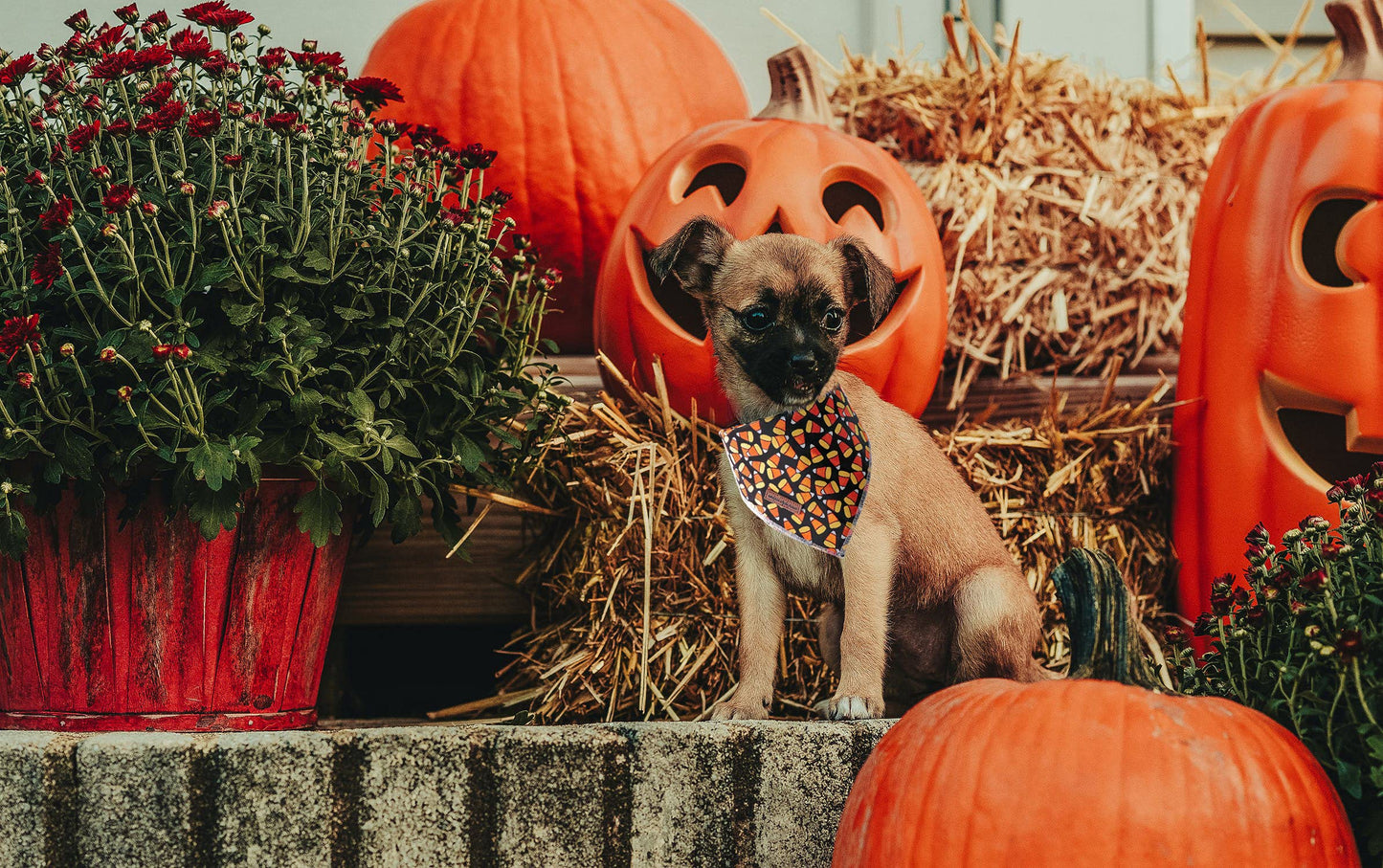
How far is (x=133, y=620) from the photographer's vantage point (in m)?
2.27

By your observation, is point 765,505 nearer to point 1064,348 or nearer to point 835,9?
point 1064,348

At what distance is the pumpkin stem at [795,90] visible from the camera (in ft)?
11.5

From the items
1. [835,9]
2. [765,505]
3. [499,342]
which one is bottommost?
[765,505]

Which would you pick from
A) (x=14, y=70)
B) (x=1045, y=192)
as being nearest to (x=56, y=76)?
(x=14, y=70)

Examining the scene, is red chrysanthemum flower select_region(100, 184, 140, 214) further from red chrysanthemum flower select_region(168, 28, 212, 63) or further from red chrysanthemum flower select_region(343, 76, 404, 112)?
red chrysanthemum flower select_region(343, 76, 404, 112)

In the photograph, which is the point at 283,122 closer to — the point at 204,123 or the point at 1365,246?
the point at 204,123

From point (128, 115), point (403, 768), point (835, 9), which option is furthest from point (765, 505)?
point (835, 9)

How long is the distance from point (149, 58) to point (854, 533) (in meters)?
1.60

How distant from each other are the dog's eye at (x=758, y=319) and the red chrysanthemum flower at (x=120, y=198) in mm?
1272

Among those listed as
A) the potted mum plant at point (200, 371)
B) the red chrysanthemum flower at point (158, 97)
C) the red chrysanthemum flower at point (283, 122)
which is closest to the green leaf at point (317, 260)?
the potted mum plant at point (200, 371)

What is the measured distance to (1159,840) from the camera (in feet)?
5.19

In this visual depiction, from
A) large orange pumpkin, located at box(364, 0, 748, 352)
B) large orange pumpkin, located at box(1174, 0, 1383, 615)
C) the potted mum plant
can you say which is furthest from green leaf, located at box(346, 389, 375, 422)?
large orange pumpkin, located at box(1174, 0, 1383, 615)

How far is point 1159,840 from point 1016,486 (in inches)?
69.9

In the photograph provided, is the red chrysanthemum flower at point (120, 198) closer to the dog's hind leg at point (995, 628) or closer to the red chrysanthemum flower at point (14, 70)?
the red chrysanthemum flower at point (14, 70)
